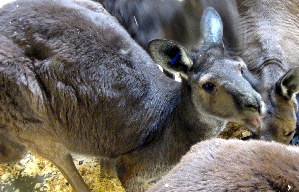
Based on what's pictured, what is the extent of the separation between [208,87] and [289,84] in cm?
63

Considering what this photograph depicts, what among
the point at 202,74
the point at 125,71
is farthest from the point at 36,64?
the point at 202,74

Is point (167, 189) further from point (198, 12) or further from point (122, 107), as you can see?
point (198, 12)

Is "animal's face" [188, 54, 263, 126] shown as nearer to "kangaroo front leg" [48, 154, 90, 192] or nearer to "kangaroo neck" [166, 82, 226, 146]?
"kangaroo neck" [166, 82, 226, 146]

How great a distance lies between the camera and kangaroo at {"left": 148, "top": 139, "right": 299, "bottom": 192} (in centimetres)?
229

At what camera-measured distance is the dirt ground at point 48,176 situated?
455 centimetres

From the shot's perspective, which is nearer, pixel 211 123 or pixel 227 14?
pixel 211 123

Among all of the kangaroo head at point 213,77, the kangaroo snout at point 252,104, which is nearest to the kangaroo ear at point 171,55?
the kangaroo head at point 213,77

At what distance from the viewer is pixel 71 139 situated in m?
3.99

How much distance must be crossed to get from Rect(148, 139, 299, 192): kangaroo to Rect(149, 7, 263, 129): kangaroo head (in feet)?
2.17

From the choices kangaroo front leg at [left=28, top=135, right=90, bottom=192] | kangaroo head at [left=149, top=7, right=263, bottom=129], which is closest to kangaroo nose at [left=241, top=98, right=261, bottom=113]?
kangaroo head at [left=149, top=7, right=263, bottom=129]

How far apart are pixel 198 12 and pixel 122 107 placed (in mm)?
1261

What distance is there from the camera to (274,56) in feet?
12.5

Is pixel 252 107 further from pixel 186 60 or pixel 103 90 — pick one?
pixel 103 90

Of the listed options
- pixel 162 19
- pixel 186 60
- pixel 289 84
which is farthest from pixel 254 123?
pixel 162 19
